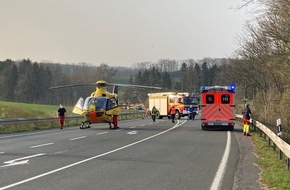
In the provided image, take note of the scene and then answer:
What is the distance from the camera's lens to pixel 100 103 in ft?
95.6

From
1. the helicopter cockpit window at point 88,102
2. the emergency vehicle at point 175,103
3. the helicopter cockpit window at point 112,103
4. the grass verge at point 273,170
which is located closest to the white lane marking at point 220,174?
the grass verge at point 273,170

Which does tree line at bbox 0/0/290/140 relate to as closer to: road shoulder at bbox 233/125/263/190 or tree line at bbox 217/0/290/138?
tree line at bbox 217/0/290/138

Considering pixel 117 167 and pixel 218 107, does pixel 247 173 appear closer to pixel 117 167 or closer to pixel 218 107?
pixel 117 167

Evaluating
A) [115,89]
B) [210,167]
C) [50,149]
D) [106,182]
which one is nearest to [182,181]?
[106,182]

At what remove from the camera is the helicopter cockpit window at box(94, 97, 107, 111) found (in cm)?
2898

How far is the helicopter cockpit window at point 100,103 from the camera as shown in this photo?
2898cm

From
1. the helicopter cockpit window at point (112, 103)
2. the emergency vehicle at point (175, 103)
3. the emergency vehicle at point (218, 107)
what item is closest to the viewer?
the emergency vehicle at point (218, 107)

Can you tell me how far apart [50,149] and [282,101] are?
1634 cm

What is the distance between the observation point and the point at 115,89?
33844 mm

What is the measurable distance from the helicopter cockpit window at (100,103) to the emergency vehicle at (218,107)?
258 inches

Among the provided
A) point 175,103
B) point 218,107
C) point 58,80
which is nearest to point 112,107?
point 218,107

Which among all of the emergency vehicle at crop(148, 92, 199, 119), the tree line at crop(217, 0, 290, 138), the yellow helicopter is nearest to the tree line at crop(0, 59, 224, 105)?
the emergency vehicle at crop(148, 92, 199, 119)

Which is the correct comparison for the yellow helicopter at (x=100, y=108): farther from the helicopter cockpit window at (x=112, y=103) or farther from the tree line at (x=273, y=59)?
the tree line at (x=273, y=59)

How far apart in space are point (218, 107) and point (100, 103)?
782cm
